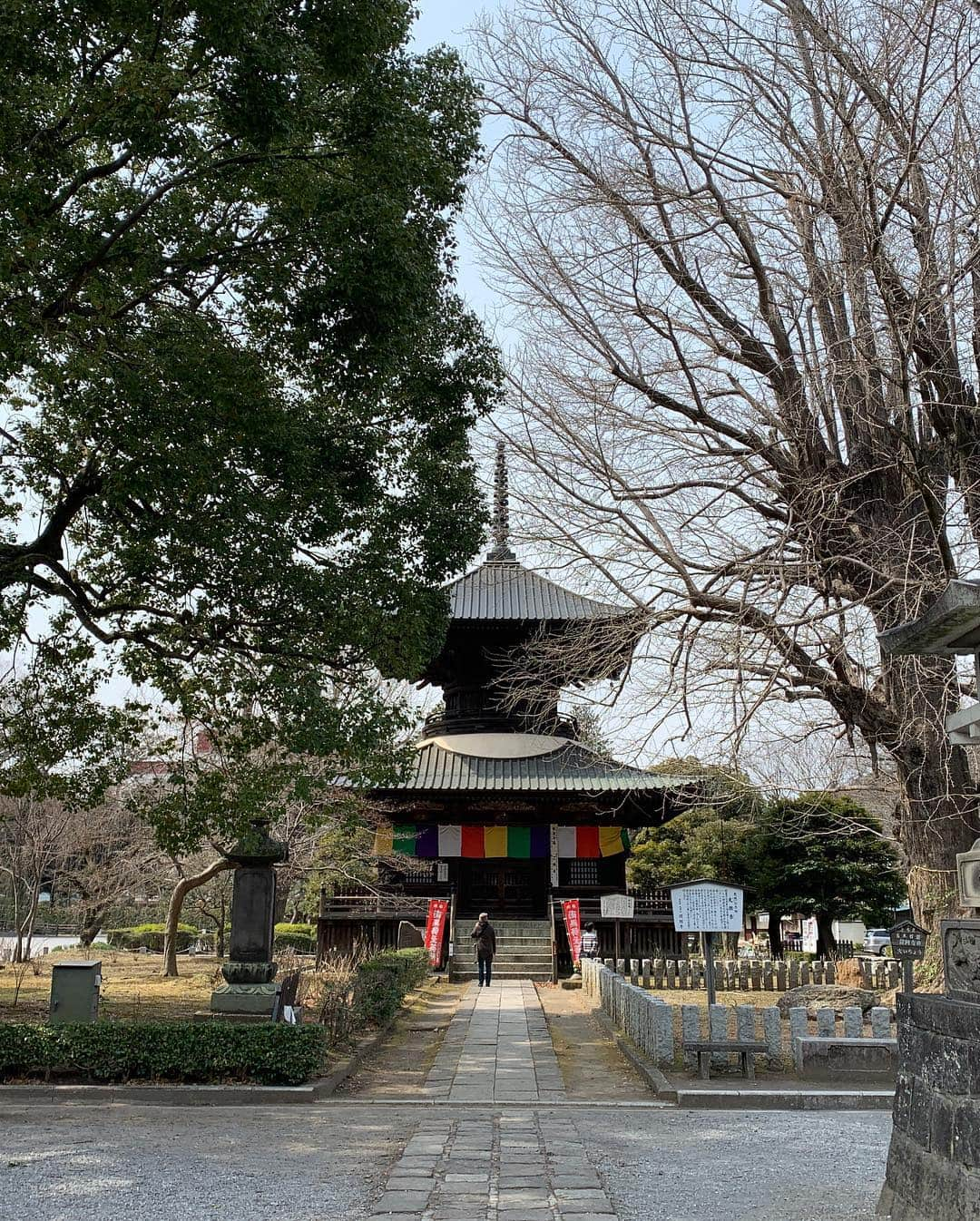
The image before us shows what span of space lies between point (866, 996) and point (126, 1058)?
1040cm

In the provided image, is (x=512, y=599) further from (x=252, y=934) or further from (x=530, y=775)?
(x=252, y=934)

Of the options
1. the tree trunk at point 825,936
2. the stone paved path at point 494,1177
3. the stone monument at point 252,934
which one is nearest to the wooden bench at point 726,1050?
the stone paved path at point 494,1177

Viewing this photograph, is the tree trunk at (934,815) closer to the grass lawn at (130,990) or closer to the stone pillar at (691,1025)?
the stone pillar at (691,1025)

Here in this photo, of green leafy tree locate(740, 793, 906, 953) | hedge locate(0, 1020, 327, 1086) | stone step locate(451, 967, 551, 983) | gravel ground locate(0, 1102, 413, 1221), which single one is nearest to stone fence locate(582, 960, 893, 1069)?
gravel ground locate(0, 1102, 413, 1221)

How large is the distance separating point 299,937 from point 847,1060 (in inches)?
1046

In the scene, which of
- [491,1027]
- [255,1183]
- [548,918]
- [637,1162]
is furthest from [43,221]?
[548,918]

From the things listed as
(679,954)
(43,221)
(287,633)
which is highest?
(43,221)

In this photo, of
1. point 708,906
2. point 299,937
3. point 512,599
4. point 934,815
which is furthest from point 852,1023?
point 299,937

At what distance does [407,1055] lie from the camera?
11930 millimetres

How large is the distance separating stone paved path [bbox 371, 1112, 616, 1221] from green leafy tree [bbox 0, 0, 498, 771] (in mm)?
3911

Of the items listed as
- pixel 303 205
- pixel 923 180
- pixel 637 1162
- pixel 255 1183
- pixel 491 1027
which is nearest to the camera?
pixel 255 1183

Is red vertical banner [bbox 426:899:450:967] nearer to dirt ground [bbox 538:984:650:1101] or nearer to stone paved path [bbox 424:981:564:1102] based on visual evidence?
stone paved path [bbox 424:981:564:1102]

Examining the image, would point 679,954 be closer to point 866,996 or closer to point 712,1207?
point 866,996

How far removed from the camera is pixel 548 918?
2330cm
